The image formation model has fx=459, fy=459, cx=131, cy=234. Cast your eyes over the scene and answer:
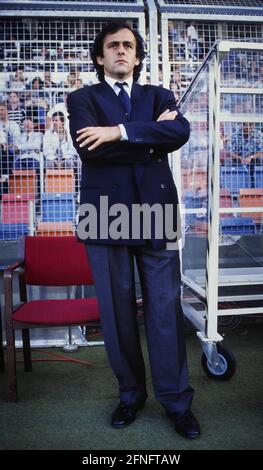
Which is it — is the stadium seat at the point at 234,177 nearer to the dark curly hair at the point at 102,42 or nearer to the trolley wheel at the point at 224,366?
the trolley wheel at the point at 224,366

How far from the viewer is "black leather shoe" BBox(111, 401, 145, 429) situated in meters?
1.88

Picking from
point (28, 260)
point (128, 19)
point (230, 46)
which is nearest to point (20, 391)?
point (28, 260)

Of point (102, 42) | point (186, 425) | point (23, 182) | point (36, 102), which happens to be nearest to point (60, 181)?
point (23, 182)

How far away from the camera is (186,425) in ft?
5.85

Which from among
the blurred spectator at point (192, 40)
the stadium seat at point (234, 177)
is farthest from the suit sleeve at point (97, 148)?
the blurred spectator at point (192, 40)

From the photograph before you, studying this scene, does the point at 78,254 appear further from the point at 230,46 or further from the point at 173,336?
the point at 230,46

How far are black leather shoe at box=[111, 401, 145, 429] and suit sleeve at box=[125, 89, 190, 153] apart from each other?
107cm

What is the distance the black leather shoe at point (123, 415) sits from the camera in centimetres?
188

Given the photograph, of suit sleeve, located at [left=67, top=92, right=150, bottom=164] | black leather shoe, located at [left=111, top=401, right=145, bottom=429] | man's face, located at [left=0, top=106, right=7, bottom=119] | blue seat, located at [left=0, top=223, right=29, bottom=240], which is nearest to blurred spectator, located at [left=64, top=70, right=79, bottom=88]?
man's face, located at [left=0, top=106, right=7, bottom=119]

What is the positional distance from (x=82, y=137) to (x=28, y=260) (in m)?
1.09

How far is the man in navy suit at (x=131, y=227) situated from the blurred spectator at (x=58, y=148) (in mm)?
1834

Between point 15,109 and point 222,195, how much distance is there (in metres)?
1.76

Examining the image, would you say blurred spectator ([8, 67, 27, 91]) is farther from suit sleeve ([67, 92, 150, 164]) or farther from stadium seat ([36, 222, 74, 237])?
suit sleeve ([67, 92, 150, 164])

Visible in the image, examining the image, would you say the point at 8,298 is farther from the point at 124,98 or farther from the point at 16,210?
the point at 16,210
